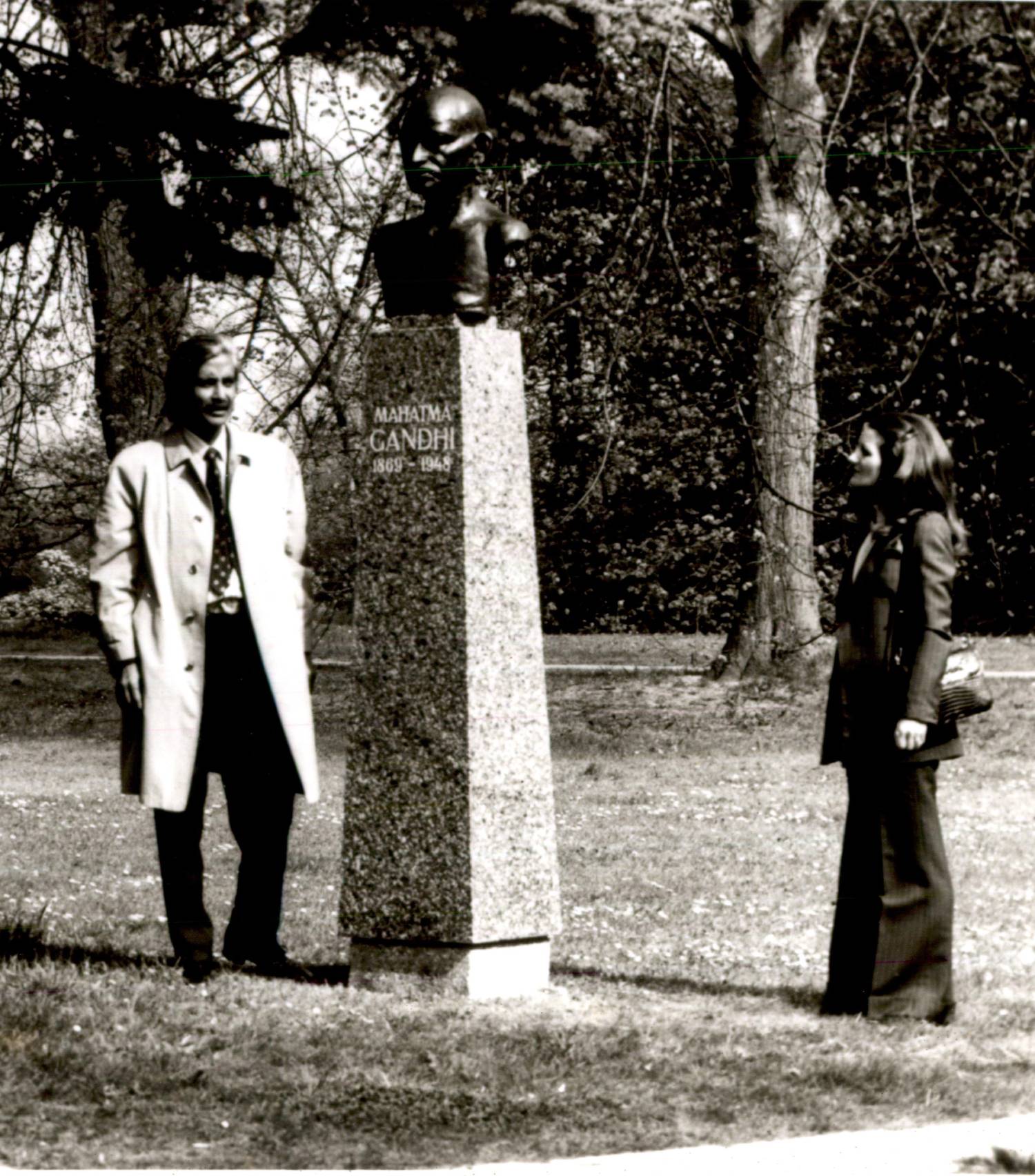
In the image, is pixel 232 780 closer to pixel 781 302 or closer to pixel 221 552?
pixel 221 552

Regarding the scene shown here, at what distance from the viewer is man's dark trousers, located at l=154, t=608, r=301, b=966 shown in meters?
6.89

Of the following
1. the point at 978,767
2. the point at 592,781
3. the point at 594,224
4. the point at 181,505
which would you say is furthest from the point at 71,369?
the point at 181,505

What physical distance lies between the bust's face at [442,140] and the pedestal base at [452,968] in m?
2.50

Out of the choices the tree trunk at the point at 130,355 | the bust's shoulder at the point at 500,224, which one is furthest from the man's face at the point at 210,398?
the tree trunk at the point at 130,355

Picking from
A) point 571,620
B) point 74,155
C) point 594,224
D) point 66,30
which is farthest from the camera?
point 571,620

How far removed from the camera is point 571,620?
29.3m

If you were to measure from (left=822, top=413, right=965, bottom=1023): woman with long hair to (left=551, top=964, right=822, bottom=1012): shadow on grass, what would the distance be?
431mm

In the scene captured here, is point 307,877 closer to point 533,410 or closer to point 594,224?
point 594,224

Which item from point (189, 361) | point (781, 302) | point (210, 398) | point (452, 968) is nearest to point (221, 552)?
point (210, 398)

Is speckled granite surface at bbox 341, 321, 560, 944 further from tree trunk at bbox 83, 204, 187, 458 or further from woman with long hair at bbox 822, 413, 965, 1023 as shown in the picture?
tree trunk at bbox 83, 204, 187, 458

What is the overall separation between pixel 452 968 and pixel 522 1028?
1.47ft

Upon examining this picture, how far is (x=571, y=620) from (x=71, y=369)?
473 inches

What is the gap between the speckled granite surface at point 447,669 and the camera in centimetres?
675

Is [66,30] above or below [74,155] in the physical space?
above
